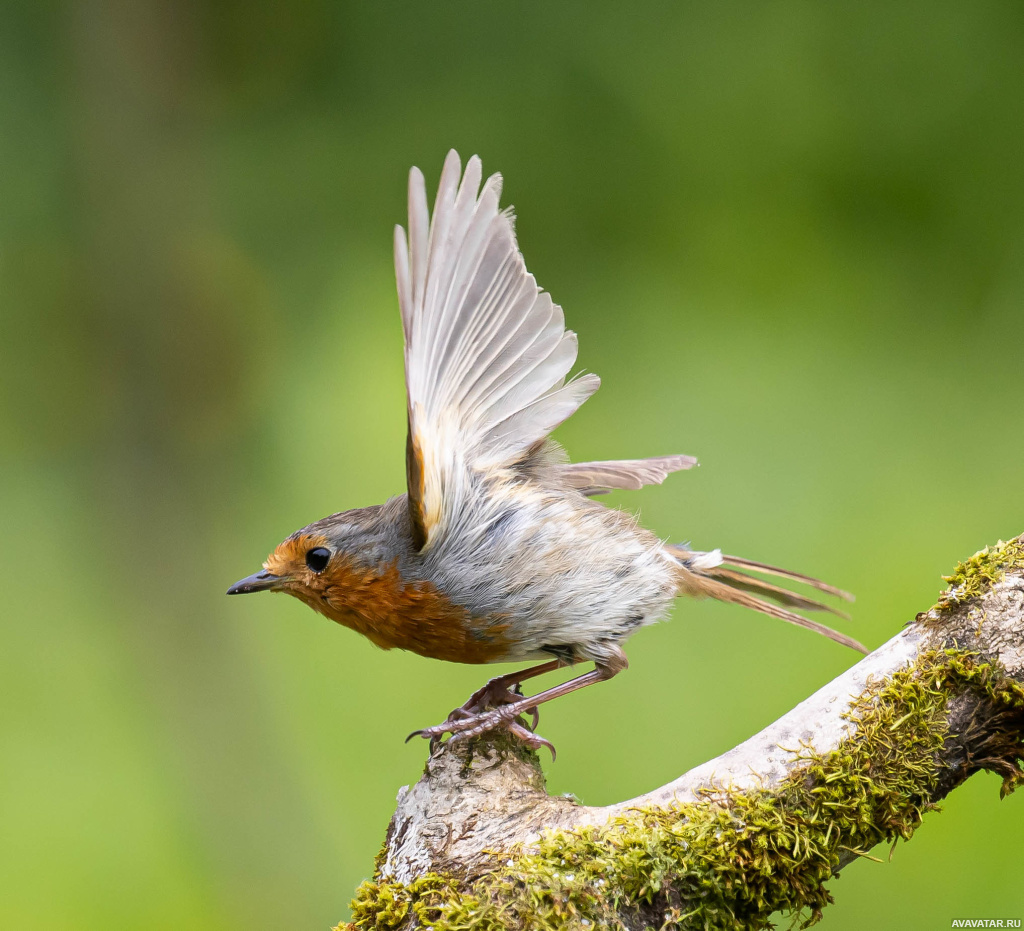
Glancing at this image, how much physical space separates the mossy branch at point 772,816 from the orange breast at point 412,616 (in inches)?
16.7

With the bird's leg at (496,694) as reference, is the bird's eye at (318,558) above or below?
above

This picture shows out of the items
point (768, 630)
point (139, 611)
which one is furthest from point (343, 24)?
point (768, 630)

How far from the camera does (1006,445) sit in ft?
13.8

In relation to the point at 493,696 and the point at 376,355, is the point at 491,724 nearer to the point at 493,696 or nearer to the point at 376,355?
the point at 493,696

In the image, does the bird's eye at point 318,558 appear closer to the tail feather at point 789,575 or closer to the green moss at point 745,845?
the green moss at point 745,845

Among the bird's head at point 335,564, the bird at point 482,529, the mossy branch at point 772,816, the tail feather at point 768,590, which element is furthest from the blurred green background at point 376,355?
the mossy branch at point 772,816

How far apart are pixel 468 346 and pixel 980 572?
45.4 inches

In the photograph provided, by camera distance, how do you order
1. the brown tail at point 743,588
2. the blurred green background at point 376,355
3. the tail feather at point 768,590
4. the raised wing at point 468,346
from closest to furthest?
1. the raised wing at point 468,346
2. the brown tail at point 743,588
3. the tail feather at point 768,590
4. the blurred green background at point 376,355

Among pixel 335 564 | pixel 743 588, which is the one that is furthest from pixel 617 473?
pixel 335 564

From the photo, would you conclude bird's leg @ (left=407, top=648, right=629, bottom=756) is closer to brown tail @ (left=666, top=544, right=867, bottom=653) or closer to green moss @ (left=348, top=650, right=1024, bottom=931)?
green moss @ (left=348, top=650, right=1024, bottom=931)

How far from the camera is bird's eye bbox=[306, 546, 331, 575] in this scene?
7.79 feet

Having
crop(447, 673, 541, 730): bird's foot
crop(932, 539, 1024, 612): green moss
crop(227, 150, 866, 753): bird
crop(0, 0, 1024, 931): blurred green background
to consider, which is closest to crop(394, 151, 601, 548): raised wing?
crop(227, 150, 866, 753): bird

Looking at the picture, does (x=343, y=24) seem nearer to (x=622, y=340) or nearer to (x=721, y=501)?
(x=622, y=340)

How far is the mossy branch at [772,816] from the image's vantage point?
176cm
